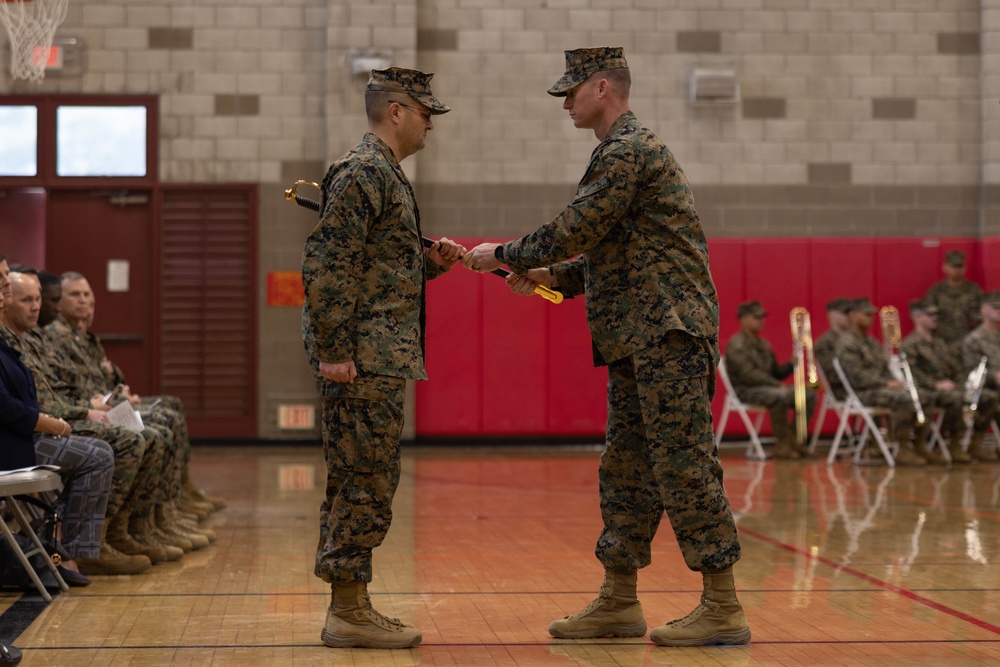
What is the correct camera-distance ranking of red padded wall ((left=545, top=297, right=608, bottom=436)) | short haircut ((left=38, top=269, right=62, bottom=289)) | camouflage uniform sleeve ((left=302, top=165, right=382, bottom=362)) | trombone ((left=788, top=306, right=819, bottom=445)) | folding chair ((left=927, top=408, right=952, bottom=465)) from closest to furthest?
camouflage uniform sleeve ((left=302, top=165, right=382, bottom=362)) < short haircut ((left=38, top=269, right=62, bottom=289)) < folding chair ((left=927, top=408, right=952, bottom=465)) < trombone ((left=788, top=306, right=819, bottom=445)) < red padded wall ((left=545, top=297, right=608, bottom=436))

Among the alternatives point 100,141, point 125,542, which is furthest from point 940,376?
point 100,141

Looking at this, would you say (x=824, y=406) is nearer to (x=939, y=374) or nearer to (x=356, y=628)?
(x=939, y=374)

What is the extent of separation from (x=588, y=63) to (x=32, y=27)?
7844 millimetres

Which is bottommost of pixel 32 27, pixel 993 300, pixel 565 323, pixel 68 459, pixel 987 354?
pixel 68 459

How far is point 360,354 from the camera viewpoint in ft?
12.8

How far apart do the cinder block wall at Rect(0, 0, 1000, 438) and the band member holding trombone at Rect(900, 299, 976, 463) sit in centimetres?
166

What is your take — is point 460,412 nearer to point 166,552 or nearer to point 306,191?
point 306,191

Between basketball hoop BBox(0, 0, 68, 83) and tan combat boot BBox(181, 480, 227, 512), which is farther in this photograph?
basketball hoop BBox(0, 0, 68, 83)

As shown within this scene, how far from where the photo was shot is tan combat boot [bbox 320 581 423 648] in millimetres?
3953

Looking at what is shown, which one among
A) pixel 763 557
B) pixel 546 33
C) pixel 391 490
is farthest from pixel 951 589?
pixel 546 33

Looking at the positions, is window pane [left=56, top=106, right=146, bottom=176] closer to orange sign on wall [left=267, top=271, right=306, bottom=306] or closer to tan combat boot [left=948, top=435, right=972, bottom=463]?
orange sign on wall [left=267, top=271, right=306, bottom=306]

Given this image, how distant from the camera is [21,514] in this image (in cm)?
473

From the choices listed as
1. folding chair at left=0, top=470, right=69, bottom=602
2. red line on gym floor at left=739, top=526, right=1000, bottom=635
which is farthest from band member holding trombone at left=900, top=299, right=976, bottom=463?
folding chair at left=0, top=470, right=69, bottom=602

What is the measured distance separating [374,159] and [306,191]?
8259 mm
